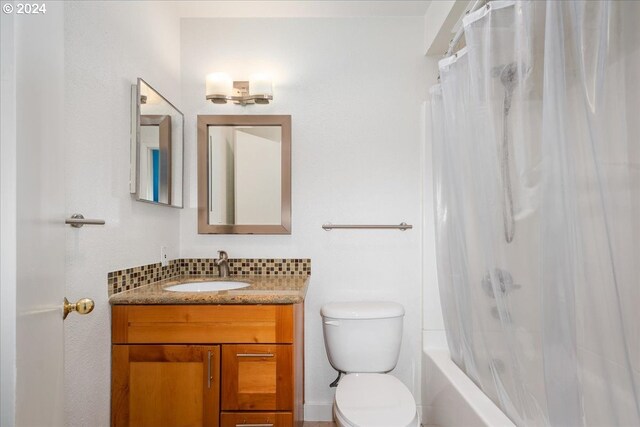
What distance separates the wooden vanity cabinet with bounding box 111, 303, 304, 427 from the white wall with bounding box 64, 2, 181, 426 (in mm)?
93

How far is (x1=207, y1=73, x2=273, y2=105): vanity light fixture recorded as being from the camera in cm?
227

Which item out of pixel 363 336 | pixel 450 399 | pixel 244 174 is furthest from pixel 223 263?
pixel 450 399

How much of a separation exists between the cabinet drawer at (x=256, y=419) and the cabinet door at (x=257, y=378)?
2 cm

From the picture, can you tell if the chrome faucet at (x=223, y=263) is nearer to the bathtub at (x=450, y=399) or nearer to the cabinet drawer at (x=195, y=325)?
the cabinet drawer at (x=195, y=325)

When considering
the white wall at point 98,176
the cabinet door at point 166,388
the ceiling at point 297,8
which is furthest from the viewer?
the ceiling at point 297,8

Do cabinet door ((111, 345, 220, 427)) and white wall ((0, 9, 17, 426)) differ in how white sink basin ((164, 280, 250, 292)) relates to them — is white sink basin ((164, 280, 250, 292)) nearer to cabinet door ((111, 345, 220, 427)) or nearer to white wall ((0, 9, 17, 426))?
cabinet door ((111, 345, 220, 427))

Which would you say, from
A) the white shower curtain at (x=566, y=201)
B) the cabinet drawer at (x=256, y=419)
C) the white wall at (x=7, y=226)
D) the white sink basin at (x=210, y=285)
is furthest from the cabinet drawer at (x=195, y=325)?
the white wall at (x=7, y=226)

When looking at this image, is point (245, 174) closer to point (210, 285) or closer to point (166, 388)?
point (210, 285)

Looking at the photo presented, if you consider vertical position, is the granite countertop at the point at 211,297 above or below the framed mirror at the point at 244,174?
below

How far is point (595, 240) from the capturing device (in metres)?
0.95

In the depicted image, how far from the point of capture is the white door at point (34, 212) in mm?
589

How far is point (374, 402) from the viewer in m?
1.64

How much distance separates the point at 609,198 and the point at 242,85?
6.51 ft

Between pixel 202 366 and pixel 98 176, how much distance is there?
2.93 feet
